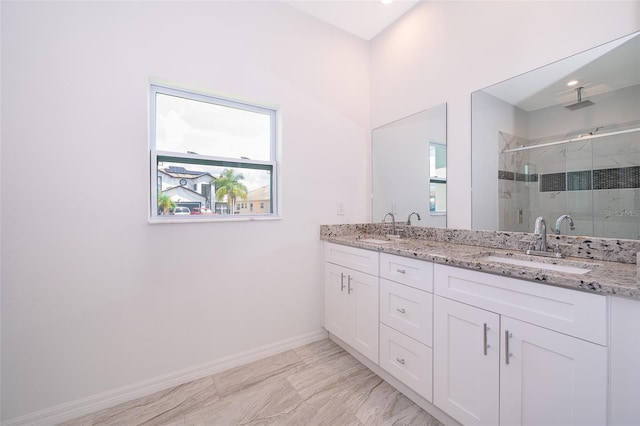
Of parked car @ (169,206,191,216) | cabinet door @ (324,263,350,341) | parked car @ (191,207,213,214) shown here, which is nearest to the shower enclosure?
cabinet door @ (324,263,350,341)

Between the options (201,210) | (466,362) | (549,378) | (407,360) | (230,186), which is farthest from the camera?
(230,186)

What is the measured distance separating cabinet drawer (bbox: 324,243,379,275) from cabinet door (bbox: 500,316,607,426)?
0.81 metres

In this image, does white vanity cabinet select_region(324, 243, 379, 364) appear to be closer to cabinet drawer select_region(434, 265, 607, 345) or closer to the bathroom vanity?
the bathroom vanity

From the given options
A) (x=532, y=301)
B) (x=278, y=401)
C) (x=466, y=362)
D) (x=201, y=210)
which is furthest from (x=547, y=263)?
(x=201, y=210)

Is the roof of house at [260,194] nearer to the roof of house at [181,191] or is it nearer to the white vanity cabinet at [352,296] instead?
the roof of house at [181,191]

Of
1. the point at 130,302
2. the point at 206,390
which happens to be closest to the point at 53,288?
the point at 130,302

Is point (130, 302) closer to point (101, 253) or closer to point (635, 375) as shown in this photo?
point (101, 253)

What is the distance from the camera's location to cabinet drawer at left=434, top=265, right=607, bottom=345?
35.9 inches

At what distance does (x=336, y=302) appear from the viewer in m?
2.19

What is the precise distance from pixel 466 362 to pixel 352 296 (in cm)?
87

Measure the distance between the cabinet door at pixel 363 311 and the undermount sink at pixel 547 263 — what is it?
72cm

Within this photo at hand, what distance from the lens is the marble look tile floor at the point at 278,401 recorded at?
1474mm

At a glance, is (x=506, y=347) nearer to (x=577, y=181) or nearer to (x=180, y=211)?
(x=577, y=181)

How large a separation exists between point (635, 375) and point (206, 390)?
6.65 ft
